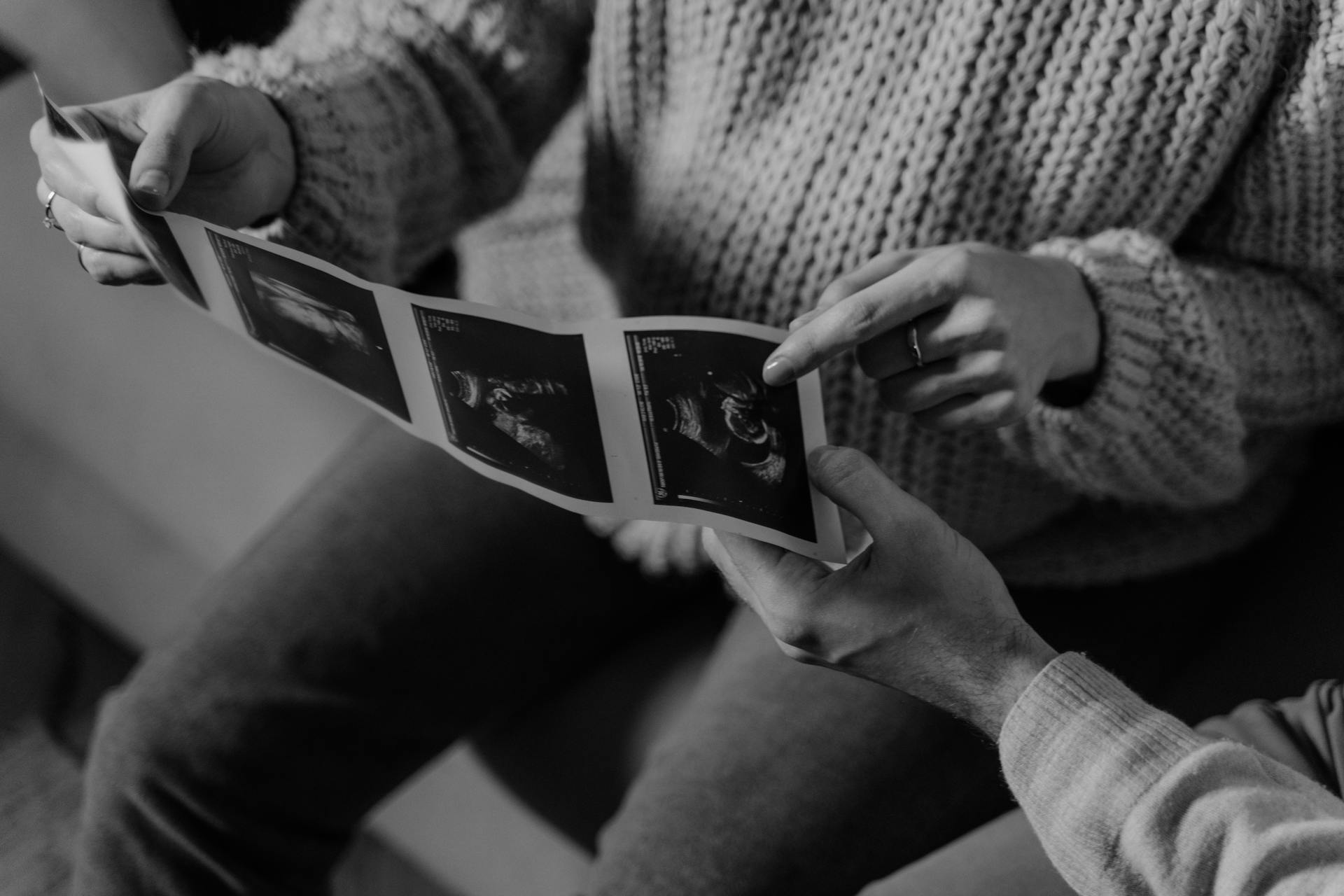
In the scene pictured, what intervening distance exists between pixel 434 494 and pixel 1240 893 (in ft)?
2.16

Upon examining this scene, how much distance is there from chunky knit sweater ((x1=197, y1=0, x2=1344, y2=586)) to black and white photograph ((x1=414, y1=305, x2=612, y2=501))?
202 millimetres

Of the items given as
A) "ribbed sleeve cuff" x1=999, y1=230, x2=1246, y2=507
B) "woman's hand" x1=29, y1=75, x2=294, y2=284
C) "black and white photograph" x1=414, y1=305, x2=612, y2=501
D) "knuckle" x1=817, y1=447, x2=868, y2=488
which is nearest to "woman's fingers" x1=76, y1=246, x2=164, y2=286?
"woman's hand" x1=29, y1=75, x2=294, y2=284

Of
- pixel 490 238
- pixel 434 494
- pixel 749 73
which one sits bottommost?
pixel 434 494

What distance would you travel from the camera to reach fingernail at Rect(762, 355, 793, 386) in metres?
0.62

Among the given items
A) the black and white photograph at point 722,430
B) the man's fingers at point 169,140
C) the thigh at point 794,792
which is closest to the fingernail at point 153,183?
the man's fingers at point 169,140

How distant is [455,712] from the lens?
0.92 meters

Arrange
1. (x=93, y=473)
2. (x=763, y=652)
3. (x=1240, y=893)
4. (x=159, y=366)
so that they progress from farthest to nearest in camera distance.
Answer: (x=93, y=473) → (x=159, y=366) → (x=763, y=652) → (x=1240, y=893)

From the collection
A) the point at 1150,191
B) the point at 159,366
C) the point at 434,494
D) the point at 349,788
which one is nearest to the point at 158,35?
the point at 159,366

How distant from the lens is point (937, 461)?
2.69ft

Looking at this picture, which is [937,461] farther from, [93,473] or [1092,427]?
[93,473]

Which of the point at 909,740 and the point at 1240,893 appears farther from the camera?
the point at 909,740

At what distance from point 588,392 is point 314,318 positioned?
18 cm

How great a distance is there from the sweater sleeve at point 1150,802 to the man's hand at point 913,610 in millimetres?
24

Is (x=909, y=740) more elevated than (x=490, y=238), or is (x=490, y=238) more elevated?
(x=490, y=238)
